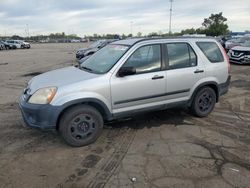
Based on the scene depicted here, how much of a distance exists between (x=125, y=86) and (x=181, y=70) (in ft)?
4.34

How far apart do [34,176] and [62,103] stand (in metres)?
1.14

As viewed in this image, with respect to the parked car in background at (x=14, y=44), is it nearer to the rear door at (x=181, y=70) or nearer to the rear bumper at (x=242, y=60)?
the rear bumper at (x=242, y=60)

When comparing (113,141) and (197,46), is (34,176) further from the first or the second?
(197,46)

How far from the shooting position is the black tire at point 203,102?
5.50 metres

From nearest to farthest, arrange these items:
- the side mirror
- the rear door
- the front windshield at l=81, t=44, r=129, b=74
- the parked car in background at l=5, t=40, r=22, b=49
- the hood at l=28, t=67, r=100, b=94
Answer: the hood at l=28, t=67, r=100, b=94
the side mirror
the front windshield at l=81, t=44, r=129, b=74
the rear door
the parked car in background at l=5, t=40, r=22, b=49

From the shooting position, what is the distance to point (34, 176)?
3.46 metres

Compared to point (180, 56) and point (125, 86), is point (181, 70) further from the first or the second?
point (125, 86)

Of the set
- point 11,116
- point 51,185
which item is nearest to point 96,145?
point 51,185

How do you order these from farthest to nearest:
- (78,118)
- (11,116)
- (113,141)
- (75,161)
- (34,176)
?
(11,116) → (113,141) → (78,118) → (75,161) → (34,176)

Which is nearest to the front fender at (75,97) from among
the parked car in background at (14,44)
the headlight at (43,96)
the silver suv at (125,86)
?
the silver suv at (125,86)

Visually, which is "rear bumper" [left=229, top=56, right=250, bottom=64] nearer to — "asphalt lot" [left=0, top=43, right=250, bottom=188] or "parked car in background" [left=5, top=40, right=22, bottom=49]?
"asphalt lot" [left=0, top=43, right=250, bottom=188]

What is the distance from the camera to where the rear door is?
494cm

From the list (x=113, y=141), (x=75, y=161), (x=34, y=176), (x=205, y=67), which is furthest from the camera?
(x=205, y=67)

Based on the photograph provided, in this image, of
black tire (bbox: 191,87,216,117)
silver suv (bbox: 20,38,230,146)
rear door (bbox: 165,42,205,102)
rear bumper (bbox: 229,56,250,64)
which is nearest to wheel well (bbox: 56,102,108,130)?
silver suv (bbox: 20,38,230,146)
